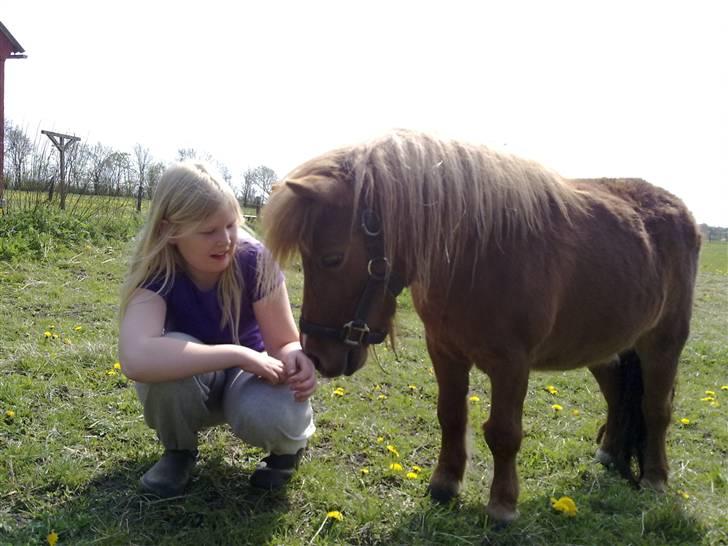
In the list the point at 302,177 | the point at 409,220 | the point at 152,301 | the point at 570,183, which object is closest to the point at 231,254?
the point at 152,301

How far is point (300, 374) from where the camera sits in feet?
7.07

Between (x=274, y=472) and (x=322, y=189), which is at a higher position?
(x=322, y=189)

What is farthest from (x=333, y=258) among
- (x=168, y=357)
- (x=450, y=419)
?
(x=450, y=419)

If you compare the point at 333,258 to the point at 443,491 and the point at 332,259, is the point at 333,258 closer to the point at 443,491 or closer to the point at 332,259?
the point at 332,259

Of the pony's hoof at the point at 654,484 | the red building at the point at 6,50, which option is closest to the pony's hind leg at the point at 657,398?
the pony's hoof at the point at 654,484

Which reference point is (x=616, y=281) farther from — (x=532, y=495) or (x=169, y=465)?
(x=169, y=465)

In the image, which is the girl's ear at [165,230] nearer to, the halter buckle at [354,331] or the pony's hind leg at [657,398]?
the halter buckle at [354,331]

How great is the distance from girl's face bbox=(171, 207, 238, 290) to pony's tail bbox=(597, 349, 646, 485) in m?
2.42

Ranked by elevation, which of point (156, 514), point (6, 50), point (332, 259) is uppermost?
point (6, 50)

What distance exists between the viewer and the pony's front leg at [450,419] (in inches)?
103

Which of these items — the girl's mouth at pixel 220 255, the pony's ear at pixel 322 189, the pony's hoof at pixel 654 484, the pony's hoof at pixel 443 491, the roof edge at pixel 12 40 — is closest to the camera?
the pony's ear at pixel 322 189

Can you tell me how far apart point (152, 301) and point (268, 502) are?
995 mm

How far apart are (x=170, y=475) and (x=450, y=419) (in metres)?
1.32

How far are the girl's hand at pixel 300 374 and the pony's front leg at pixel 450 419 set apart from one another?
685 millimetres
